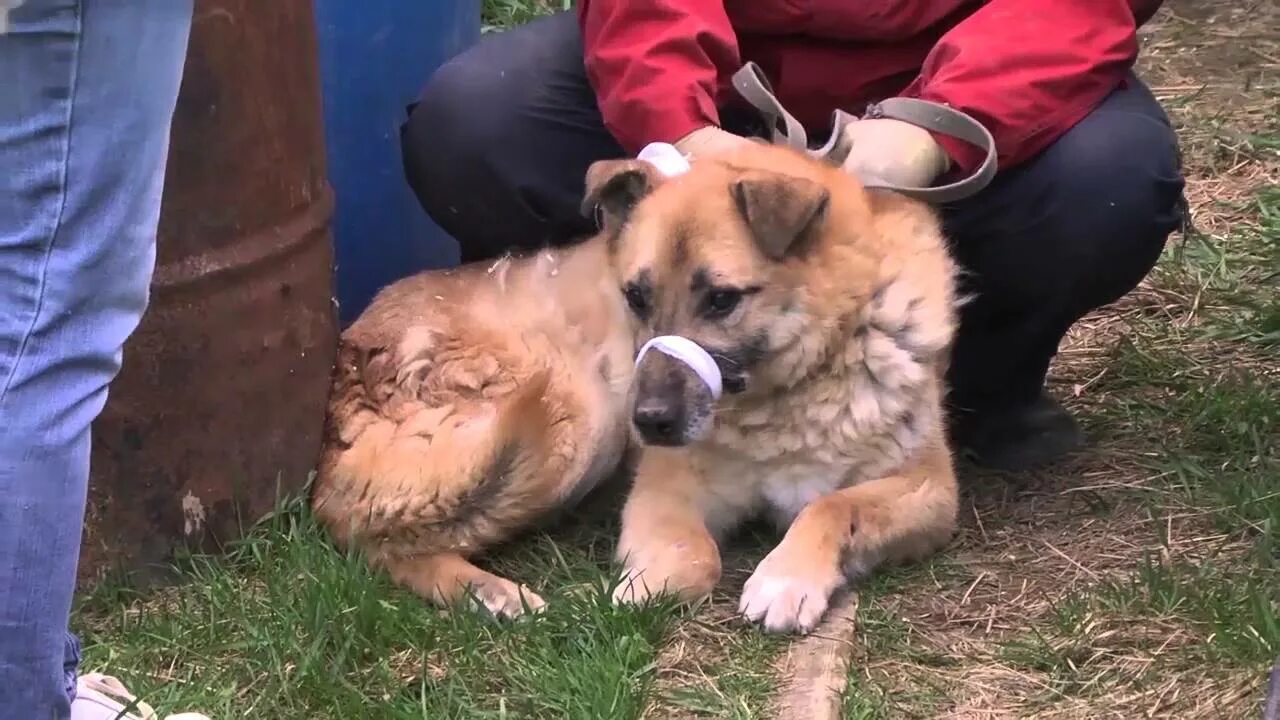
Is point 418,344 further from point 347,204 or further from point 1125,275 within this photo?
point 1125,275

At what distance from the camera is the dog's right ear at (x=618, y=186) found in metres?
2.86

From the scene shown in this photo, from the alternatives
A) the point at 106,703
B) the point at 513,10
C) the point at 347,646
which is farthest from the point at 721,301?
the point at 513,10

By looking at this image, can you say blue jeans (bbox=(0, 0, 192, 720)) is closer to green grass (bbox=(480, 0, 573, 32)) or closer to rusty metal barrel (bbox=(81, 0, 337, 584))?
rusty metal barrel (bbox=(81, 0, 337, 584))

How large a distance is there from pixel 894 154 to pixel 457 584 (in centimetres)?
121

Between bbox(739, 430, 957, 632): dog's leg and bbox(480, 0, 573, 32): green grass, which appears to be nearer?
bbox(739, 430, 957, 632): dog's leg

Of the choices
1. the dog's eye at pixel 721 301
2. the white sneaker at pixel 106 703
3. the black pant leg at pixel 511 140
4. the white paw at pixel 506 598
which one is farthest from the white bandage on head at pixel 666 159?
the white sneaker at pixel 106 703

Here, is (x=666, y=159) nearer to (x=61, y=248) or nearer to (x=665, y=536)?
(x=665, y=536)

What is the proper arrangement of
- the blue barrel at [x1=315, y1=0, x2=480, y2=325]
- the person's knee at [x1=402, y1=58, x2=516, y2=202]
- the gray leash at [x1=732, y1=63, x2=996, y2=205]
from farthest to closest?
1. the blue barrel at [x1=315, y1=0, x2=480, y2=325]
2. the person's knee at [x1=402, y1=58, x2=516, y2=202]
3. the gray leash at [x1=732, y1=63, x2=996, y2=205]

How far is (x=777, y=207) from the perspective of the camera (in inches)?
104

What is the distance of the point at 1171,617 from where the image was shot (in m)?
2.50

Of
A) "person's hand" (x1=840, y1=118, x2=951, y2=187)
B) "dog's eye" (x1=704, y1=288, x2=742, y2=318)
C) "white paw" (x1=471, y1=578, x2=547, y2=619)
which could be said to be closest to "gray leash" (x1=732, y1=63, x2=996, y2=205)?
"person's hand" (x1=840, y1=118, x2=951, y2=187)

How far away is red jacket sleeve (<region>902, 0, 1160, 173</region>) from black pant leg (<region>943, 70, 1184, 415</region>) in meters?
0.07

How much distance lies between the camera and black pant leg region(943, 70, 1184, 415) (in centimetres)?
296

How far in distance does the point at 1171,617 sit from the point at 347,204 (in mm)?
2364
